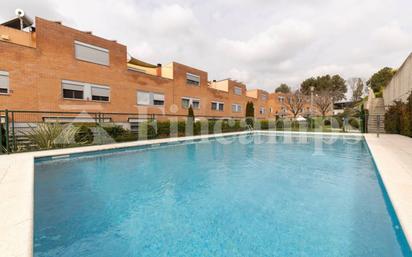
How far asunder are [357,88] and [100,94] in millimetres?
44548

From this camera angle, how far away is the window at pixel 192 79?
23.5 m

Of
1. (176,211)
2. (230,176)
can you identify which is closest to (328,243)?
(176,211)

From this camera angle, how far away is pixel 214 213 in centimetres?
373

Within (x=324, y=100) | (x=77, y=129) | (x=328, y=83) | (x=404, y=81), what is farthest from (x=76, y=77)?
(x=328, y=83)

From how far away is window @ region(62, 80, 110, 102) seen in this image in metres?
13.6

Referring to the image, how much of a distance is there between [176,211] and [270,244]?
1901mm

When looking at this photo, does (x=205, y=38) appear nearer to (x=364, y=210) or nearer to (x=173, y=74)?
(x=173, y=74)

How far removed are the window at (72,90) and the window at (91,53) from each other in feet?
6.92

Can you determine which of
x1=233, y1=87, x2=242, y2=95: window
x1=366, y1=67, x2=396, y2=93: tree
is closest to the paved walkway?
x1=233, y1=87, x2=242, y2=95: window

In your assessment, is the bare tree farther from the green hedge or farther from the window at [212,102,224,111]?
the window at [212,102,224,111]

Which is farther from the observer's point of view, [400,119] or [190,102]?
[190,102]

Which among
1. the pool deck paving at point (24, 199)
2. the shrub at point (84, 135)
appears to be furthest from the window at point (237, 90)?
the pool deck paving at point (24, 199)

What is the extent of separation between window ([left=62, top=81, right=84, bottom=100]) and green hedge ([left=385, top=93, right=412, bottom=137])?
75.6 ft

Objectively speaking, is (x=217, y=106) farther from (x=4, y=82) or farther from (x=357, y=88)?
(x=357, y=88)
